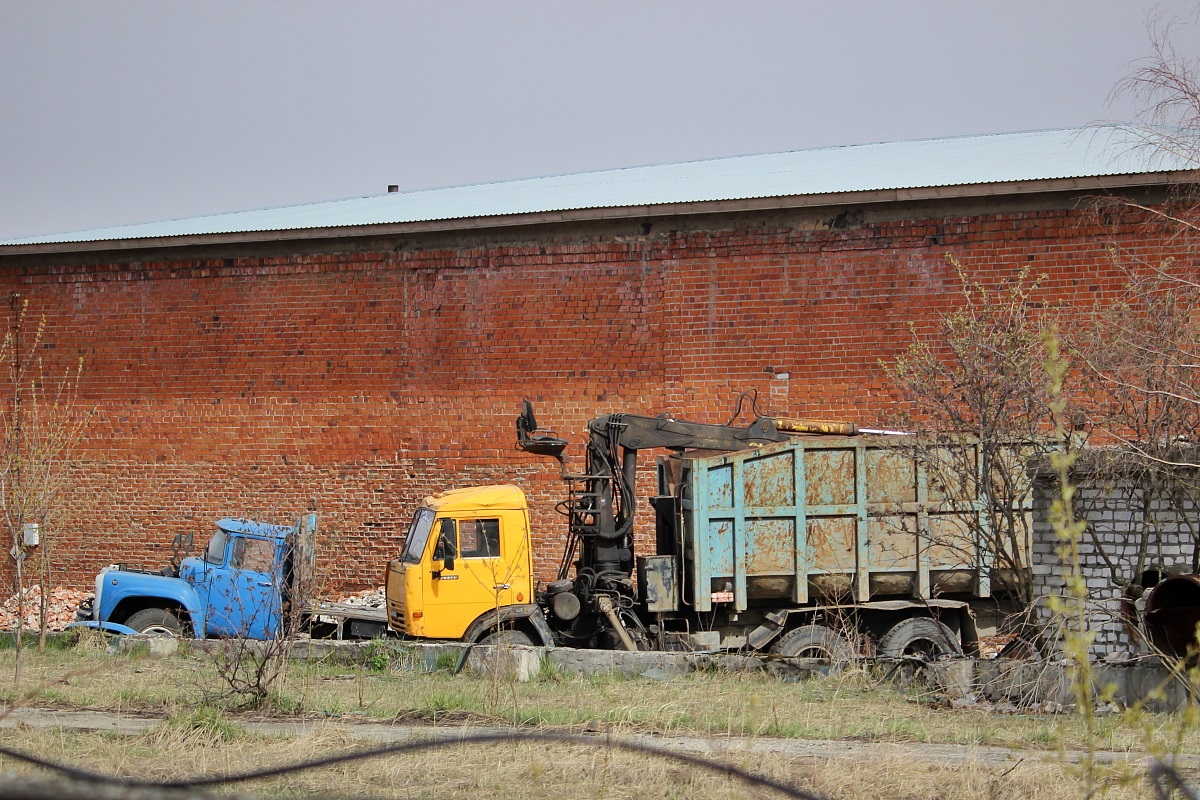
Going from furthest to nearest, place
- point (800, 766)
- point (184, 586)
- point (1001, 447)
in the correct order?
point (184, 586) → point (1001, 447) → point (800, 766)

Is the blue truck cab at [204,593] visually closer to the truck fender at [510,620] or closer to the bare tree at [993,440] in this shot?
the truck fender at [510,620]

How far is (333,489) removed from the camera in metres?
16.7

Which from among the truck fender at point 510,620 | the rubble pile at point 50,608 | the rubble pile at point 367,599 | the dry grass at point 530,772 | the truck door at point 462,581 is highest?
the truck door at point 462,581

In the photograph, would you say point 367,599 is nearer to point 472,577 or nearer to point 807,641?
point 472,577

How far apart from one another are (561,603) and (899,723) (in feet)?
14.3

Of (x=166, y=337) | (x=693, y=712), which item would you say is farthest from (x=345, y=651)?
(x=166, y=337)

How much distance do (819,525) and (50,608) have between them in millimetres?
12013

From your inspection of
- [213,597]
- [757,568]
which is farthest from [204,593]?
[757,568]

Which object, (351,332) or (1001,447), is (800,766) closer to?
(1001,447)

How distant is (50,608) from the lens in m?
17.0

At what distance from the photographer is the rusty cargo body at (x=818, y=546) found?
1109 cm

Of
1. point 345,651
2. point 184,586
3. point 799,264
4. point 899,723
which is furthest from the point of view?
point 799,264

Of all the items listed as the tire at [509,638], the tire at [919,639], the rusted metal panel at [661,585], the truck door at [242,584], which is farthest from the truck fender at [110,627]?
the tire at [919,639]

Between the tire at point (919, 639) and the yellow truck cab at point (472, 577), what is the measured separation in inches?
134
